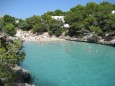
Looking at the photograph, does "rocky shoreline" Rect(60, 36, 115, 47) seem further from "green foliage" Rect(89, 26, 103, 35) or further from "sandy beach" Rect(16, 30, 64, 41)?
"sandy beach" Rect(16, 30, 64, 41)

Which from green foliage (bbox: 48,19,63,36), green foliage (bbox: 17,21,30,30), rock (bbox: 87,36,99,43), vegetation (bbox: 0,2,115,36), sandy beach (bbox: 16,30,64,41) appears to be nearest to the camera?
vegetation (bbox: 0,2,115,36)

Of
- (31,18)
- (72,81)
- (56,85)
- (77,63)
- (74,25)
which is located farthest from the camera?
(31,18)

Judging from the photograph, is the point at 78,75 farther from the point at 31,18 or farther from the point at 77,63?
the point at 31,18

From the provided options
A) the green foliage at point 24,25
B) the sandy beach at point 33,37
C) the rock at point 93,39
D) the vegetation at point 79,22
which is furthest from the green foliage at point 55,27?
the rock at point 93,39

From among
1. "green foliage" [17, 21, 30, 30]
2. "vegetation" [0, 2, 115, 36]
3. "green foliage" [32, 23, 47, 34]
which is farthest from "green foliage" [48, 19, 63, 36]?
"green foliage" [17, 21, 30, 30]

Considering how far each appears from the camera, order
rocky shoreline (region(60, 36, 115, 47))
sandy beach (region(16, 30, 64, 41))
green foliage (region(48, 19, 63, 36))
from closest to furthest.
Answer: rocky shoreline (region(60, 36, 115, 47)) → sandy beach (region(16, 30, 64, 41)) → green foliage (region(48, 19, 63, 36))

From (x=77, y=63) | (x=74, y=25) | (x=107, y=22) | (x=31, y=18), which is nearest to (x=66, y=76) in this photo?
(x=77, y=63)

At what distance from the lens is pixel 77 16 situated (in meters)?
82.4

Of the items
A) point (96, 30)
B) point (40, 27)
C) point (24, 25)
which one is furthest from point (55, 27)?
point (96, 30)

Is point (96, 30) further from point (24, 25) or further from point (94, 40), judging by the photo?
point (24, 25)

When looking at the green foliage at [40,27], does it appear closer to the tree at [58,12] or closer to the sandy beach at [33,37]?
the sandy beach at [33,37]

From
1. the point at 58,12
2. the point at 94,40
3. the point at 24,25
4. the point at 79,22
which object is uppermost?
Answer: the point at 58,12

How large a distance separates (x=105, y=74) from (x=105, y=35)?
41.5m

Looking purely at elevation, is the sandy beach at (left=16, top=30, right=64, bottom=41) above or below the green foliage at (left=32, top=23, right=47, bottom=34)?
below
